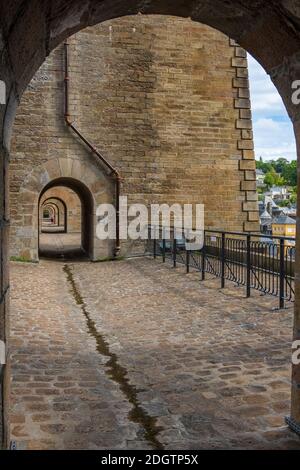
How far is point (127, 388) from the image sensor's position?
13.5 ft

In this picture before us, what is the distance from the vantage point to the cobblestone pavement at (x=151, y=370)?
3.15 meters

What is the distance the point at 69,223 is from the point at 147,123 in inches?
621

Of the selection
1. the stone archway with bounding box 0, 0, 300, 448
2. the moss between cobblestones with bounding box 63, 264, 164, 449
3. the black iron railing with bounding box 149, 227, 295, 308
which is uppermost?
the stone archway with bounding box 0, 0, 300, 448

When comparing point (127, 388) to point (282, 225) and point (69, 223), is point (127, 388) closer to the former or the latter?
point (69, 223)

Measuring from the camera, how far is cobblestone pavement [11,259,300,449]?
3.15 m

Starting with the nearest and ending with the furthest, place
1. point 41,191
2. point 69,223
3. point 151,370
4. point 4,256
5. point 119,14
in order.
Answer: point 4,256, point 119,14, point 151,370, point 41,191, point 69,223

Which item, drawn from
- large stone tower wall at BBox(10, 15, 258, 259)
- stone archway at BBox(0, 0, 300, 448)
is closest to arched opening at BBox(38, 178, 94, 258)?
large stone tower wall at BBox(10, 15, 258, 259)

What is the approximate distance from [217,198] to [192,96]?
3232 millimetres

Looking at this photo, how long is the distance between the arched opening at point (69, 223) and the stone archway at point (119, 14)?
1099 cm

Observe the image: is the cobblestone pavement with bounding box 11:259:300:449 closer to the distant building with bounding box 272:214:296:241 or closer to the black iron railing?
the black iron railing

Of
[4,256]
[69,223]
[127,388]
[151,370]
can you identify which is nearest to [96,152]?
Result: [151,370]

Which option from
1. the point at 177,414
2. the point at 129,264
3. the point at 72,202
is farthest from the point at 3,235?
the point at 72,202

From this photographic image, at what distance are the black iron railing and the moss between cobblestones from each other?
2835 millimetres
